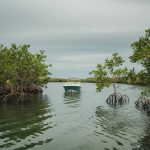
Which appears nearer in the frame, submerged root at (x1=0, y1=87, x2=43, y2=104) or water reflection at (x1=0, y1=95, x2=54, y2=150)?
water reflection at (x1=0, y1=95, x2=54, y2=150)

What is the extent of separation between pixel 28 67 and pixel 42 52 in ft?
22.3

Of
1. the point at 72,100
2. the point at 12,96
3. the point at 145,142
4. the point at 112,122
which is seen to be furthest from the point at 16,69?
the point at 145,142

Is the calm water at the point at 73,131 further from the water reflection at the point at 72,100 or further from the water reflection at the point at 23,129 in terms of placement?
the water reflection at the point at 72,100

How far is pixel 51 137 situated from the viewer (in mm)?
26938

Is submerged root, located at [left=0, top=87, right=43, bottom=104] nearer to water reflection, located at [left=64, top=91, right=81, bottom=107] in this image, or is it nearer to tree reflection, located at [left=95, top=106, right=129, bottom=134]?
water reflection, located at [left=64, top=91, right=81, bottom=107]

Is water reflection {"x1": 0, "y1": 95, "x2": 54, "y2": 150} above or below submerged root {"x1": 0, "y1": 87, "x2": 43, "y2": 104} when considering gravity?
below

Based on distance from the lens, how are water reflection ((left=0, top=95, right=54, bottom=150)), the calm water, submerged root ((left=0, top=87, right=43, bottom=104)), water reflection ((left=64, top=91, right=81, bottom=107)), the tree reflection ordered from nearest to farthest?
the calm water → water reflection ((left=0, top=95, right=54, bottom=150)) → the tree reflection → submerged root ((left=0, top=87, right=43, bottom=104)) → water reflection ((left=64, top=91, right=81, bottom=107))

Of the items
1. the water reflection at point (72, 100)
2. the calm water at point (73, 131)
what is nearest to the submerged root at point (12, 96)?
the water reflection at point (72, 100)

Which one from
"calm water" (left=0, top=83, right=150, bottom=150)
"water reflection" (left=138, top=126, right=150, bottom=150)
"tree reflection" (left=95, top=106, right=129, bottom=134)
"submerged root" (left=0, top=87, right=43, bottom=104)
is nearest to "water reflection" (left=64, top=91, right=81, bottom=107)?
"submerged root" (left=0, top=87, right=43, bottom=104)

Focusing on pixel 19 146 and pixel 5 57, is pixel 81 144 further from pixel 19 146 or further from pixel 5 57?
pixel 5 57

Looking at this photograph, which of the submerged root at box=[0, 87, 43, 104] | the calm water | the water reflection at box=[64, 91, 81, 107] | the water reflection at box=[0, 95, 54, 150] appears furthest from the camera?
the water reflection at box=[64, 91, 81, 107]

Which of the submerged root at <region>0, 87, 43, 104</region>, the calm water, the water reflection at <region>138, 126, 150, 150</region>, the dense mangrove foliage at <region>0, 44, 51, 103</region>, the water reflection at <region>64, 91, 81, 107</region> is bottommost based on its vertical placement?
the water reflection at <region>138, 126, 150, 150</region>

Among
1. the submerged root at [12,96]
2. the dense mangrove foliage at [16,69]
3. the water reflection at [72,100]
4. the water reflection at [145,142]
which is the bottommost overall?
the water reflection at [145,142]

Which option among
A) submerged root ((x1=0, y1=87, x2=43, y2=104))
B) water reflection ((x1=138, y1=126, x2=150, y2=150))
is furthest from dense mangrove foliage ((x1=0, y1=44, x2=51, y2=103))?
water reflection ((x1=138, y1=126, x2=150, y2=150))
